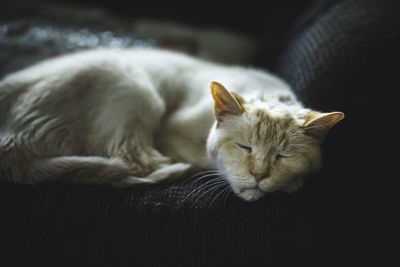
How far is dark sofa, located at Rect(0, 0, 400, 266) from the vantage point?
2.74 ft

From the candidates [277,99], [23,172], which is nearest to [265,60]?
[277,99]

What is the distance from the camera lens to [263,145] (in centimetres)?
91

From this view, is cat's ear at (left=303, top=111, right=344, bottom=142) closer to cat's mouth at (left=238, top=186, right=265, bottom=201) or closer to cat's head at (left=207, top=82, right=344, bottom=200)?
cat's head at (left=207, top=82, right=344, bottom=200)

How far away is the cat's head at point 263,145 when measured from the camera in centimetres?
88

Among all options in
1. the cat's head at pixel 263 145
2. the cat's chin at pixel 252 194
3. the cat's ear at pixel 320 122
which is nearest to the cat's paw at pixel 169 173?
the cat's head at pixel 263 145

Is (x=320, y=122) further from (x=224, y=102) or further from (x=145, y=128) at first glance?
(x=145, y=128)

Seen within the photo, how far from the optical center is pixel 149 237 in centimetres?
86

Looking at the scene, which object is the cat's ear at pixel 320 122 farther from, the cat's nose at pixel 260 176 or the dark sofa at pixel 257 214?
the cat's nose at pixel 260 176

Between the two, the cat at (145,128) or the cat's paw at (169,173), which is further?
the cat's paw at (169,173)

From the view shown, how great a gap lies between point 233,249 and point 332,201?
338 millimetres

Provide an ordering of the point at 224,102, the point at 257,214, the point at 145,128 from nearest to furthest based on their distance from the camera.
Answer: the point at 257,214 → the point at 224,102 → the point at 145,128

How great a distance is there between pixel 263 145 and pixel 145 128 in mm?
513

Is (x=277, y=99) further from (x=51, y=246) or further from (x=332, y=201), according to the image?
(x=51, y=246)

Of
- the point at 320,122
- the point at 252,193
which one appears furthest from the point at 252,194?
the point at 320,122
